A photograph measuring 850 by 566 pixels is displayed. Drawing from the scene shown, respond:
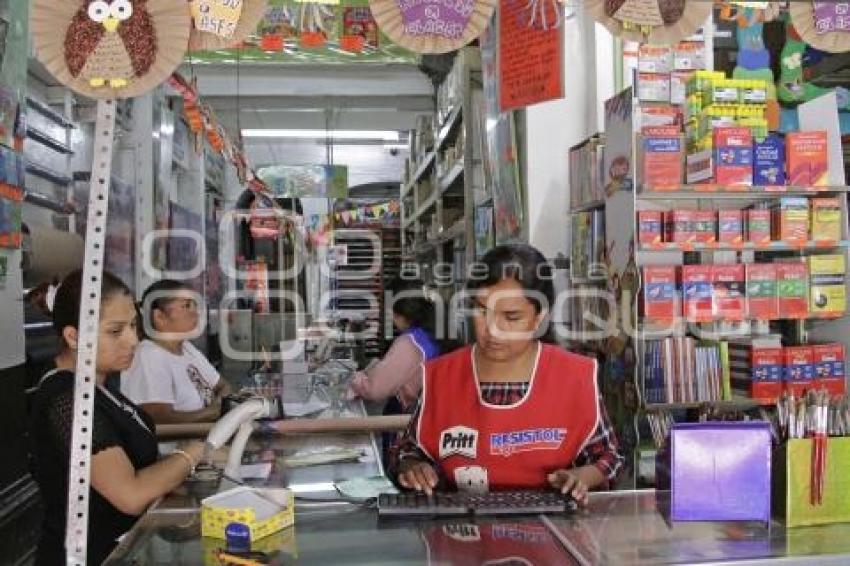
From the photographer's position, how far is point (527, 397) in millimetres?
2281

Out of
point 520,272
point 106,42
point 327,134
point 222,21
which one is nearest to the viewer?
point 106,42

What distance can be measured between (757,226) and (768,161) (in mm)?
331

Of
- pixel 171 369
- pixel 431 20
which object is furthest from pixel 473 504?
pixel 171 369

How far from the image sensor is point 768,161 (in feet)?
13.4

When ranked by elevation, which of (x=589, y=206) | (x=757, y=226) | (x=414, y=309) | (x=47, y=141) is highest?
(x=47, y=141)

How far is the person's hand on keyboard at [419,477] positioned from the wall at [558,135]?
9.21 feet

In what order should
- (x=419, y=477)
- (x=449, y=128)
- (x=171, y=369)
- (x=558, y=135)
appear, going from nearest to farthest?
(x=419, y=477), (x=171, y=369), (x=558, y=135), (x=449, y=128)

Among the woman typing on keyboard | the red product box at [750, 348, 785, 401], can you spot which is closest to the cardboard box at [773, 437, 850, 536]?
the woman typing on keyboard

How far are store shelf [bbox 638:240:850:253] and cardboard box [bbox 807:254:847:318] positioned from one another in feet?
0.23

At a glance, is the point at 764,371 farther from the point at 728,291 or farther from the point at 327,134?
the point at 327,134

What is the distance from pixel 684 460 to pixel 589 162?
2.95 meters

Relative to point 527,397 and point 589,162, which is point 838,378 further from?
point 527,397

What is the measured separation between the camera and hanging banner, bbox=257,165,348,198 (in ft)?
33.8

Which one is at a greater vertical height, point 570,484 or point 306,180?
point 306,180
